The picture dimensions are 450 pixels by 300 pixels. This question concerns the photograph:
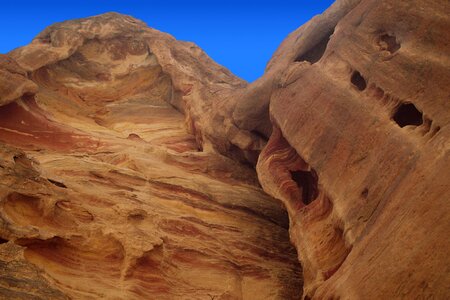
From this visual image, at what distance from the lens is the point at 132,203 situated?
10.6 meters

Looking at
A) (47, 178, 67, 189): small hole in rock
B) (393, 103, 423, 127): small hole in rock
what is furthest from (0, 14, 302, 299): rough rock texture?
(393, 103, 423, 127): small hole in rock

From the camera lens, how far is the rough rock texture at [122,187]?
8.40 metres

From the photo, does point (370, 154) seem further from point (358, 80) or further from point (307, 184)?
point (307, 184)

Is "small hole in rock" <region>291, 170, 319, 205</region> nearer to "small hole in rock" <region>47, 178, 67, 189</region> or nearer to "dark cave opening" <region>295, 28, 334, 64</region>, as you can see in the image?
"dark cave opening" <region>295, 28, 334, 64</region>

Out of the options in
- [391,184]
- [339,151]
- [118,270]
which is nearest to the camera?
[391,184]

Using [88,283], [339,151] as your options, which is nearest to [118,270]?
[88,283]

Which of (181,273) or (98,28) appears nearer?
(181,273)

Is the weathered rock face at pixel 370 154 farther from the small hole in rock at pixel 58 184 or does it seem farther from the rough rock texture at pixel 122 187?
the small hole in rock at pixel 58 184

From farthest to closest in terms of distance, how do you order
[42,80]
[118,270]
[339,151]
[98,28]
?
[98,28] → [42,80] → [339,151] → [118,270]

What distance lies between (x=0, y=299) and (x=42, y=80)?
12.5m

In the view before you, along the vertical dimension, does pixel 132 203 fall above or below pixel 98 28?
below

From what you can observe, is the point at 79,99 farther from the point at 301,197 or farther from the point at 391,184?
the point at 391,184

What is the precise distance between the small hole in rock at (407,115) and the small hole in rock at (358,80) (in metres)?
1.62

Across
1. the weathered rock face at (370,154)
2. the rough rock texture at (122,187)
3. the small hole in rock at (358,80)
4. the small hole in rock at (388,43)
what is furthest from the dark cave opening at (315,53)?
the rough rock texture at (122,187)
